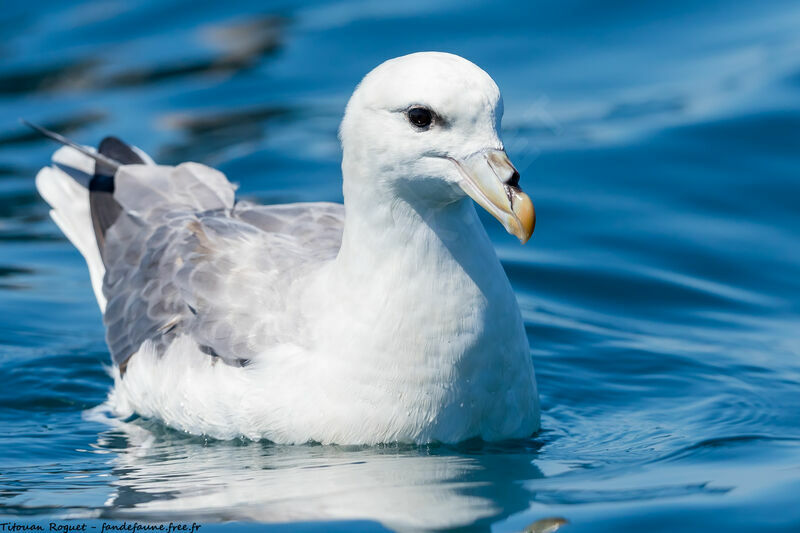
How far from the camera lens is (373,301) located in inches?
203

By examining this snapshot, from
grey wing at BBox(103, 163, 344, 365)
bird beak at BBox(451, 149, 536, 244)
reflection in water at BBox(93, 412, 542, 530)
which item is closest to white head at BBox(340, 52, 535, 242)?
bird beak at BBox(451, 149, 536, 244)

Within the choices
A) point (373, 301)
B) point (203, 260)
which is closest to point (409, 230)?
point (373, 301)

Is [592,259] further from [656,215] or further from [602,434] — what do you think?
[602,434]

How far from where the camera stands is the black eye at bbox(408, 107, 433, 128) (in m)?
4.70

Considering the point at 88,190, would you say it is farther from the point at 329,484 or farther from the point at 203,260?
the point at 329,484

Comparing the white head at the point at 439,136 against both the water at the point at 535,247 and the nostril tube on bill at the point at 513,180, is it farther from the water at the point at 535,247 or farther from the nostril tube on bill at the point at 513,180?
the water at the point at 535,247

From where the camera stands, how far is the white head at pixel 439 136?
15.1 ft

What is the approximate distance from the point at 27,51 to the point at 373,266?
31.8 ft

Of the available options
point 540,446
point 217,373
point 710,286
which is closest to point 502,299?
point 540,446

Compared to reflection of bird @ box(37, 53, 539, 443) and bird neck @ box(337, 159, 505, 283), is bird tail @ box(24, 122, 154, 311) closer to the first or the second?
Answer: reflection of bird @ box(37, 53, 539, 443)

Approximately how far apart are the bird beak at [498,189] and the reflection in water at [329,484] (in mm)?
1042

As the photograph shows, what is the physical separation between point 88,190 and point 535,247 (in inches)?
120

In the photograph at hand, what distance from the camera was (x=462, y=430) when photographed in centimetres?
528

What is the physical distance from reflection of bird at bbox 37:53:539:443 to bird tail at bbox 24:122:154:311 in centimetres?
105
